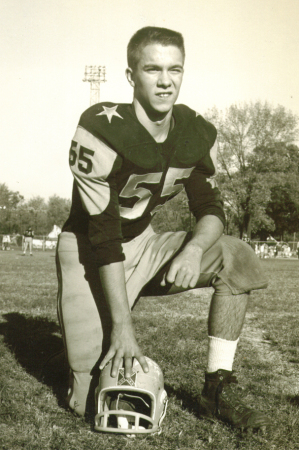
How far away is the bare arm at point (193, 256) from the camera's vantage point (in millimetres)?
2505

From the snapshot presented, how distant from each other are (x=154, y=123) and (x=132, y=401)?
157 cm

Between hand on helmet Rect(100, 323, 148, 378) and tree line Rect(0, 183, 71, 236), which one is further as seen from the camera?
tree line Rect(0, 183, 71, 236)

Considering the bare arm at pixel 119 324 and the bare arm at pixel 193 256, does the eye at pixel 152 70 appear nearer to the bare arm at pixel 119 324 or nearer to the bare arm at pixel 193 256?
the bare arm at pixel 193 256

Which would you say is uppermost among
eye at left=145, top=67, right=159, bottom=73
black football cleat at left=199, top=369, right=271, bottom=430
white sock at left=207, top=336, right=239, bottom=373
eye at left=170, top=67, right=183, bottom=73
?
eye at left=170, top=67, right=183, bottom=73

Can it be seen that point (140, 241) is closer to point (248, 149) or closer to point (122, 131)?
point (122, 131)

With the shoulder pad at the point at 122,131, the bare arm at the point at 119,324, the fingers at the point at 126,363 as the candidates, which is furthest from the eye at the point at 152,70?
the fingers at the point at 126,363

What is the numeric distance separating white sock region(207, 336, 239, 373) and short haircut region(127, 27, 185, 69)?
1.64 meters

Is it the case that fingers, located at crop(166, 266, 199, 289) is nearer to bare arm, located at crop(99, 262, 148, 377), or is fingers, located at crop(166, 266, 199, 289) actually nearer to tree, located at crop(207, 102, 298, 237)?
bare arm, located at crop(99, 262, 148, 377)

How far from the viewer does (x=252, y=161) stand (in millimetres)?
38688

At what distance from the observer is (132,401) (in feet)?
8.21

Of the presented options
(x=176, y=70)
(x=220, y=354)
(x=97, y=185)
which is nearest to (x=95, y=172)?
(x=97, y=185)

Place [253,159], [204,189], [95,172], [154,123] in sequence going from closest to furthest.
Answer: [95,172], [154,123], [204,189], [253,159]

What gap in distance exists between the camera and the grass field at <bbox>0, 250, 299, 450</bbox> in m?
2.30

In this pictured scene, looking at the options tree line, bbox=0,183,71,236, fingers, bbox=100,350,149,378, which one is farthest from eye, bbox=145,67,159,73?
tree line, bbox=0,183,71,236
